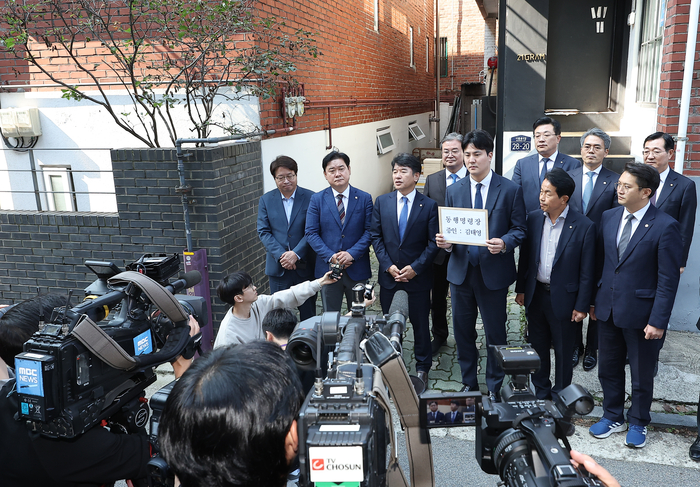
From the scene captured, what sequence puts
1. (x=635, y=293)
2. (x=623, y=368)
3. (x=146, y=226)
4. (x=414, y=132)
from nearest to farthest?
(x=635, y=293) → (x=623, y=368) → (x=146, y=226) → (x=414, y=132)

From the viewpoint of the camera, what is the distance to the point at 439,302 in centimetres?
536

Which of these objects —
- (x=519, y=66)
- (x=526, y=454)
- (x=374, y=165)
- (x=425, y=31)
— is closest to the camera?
(x=526, y=454)

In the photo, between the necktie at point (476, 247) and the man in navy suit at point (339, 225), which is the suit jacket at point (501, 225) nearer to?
the necktie at point (476, 247)

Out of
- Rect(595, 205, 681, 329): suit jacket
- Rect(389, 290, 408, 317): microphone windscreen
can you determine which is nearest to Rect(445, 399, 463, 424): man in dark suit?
Rect(389, 290, 408, 317): microphone windscreen

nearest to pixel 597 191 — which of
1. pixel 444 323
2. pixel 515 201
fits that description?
pixel 515 201

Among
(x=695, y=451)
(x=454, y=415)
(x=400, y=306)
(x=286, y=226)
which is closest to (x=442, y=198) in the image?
(x=286, y=226)

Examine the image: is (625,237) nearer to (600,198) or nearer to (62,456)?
(600,198)

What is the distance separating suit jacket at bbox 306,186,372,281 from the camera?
4.93 m

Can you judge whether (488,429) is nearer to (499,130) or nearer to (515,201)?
(515,201)

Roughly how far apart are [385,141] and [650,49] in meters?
6.62

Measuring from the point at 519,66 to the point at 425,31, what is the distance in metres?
10.1

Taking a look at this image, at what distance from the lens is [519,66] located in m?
8.08

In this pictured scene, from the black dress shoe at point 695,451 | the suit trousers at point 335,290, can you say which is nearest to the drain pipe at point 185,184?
the suit trousers at point 335,290

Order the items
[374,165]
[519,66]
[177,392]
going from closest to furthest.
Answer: [177,392] < [519,66] < [374,165]
